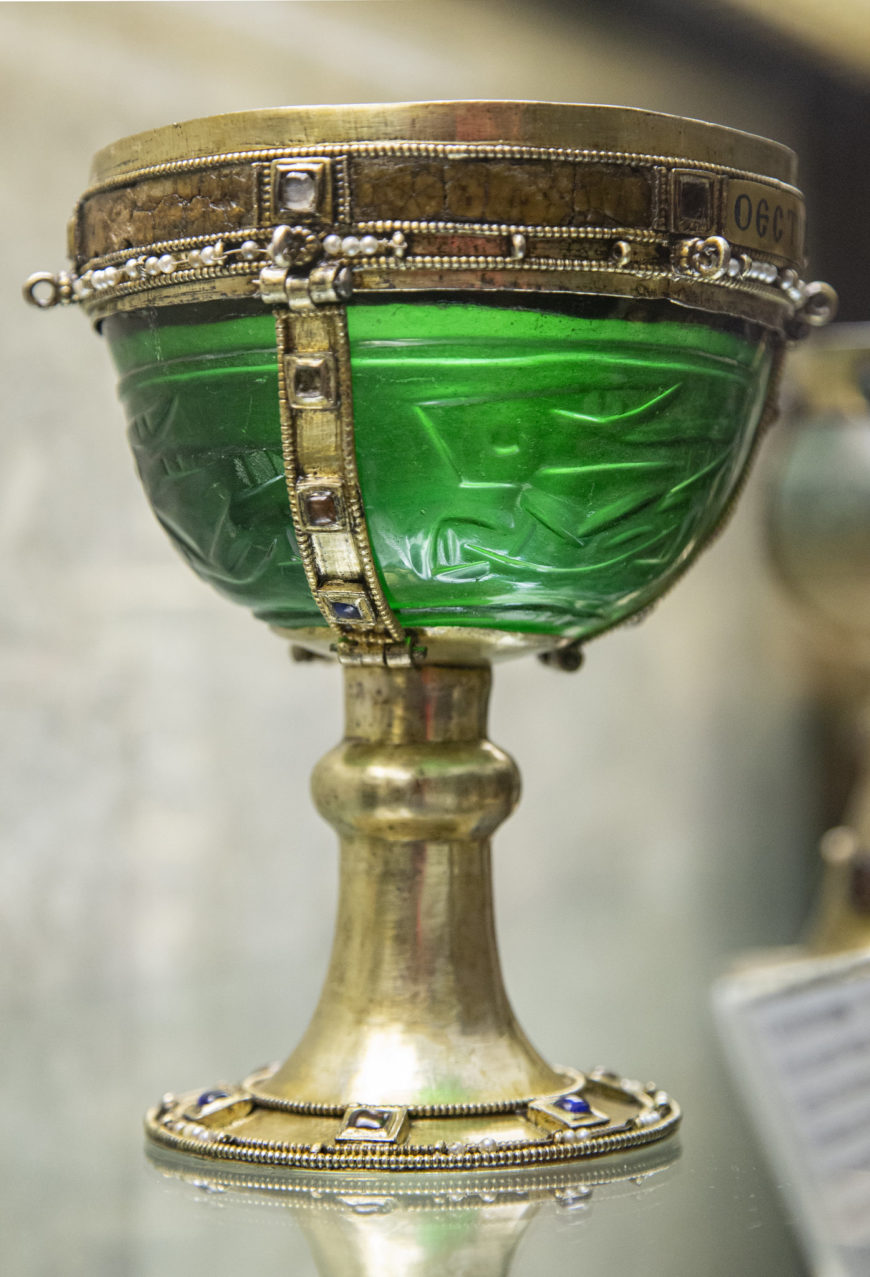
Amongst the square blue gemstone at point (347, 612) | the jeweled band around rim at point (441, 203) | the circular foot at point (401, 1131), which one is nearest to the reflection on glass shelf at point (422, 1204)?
the circular foot at point (401, 1131)

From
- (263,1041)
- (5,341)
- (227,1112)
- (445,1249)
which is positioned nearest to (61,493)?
(5,341)

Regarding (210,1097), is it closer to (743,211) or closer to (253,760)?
(743,211)

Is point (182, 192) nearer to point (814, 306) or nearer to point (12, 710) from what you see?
point (814, 306)

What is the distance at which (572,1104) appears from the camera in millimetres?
643

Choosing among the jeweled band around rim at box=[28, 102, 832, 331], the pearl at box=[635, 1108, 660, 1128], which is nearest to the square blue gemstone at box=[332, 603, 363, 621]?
the jeweled band around rim at box=[28, 102, 832, 331]

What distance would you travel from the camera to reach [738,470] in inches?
26.3

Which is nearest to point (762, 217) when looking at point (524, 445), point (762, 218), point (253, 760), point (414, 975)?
point (762, 218)

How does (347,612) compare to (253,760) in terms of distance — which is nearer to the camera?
(347,612)

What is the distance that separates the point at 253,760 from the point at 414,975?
0.66 metres

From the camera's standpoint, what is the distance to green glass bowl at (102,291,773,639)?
563 mm

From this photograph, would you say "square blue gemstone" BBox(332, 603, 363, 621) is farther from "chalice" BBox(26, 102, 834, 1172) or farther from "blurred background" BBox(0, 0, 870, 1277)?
"blurred background" BBox(0, 0, 870, 1277)

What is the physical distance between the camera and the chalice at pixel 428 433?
1.78 feet

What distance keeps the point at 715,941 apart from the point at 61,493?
71cm

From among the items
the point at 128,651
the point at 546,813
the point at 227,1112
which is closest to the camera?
the point at 227,1112
